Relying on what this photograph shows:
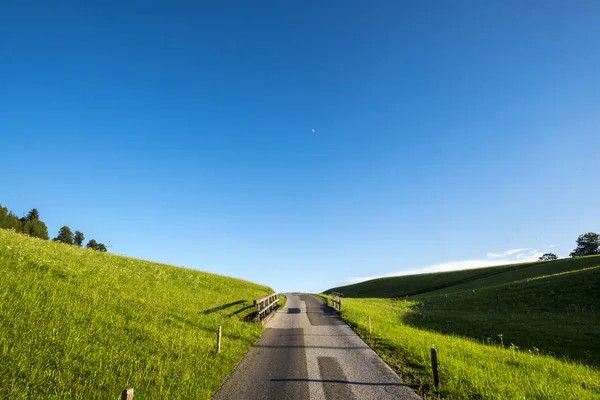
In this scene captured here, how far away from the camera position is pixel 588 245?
10906cm

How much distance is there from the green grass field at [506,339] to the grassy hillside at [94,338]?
7223mm

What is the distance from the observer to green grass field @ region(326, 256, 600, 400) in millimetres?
9836

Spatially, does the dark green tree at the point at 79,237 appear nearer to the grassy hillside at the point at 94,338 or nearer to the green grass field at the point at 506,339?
the grassy hillside at the point at 94,338

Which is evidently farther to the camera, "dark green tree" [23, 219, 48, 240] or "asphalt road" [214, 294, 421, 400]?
"dark green tree" [23, 219, 48, 240]

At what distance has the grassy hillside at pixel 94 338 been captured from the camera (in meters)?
7.42

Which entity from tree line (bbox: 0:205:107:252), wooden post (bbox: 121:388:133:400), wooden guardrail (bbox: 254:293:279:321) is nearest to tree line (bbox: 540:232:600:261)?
wooden guardrail (bbox: 254:293:279:321)

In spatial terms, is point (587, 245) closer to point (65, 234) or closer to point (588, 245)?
point (588, 245)

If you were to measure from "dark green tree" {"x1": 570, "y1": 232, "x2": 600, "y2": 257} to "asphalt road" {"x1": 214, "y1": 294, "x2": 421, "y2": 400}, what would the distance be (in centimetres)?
13426

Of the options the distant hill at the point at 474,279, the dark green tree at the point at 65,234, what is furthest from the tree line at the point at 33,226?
the distant hill at the point at 474,279

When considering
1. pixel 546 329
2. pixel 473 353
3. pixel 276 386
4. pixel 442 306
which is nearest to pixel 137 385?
pixel 276 386

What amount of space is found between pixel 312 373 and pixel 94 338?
716 centimetres

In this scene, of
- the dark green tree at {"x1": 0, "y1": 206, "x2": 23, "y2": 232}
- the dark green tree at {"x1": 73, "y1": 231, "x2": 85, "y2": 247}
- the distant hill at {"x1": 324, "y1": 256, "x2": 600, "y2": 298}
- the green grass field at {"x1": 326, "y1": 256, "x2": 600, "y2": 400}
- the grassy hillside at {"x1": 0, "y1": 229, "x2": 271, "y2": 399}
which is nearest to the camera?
the grassy hillside at {"x1": 0, "y1": 229, "x2": 271, "y2": 399}

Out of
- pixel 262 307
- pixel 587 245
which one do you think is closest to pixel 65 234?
pixel 262 307

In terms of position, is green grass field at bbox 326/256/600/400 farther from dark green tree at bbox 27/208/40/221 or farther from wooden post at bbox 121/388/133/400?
dark green tree at bbox 27/208/40/221
